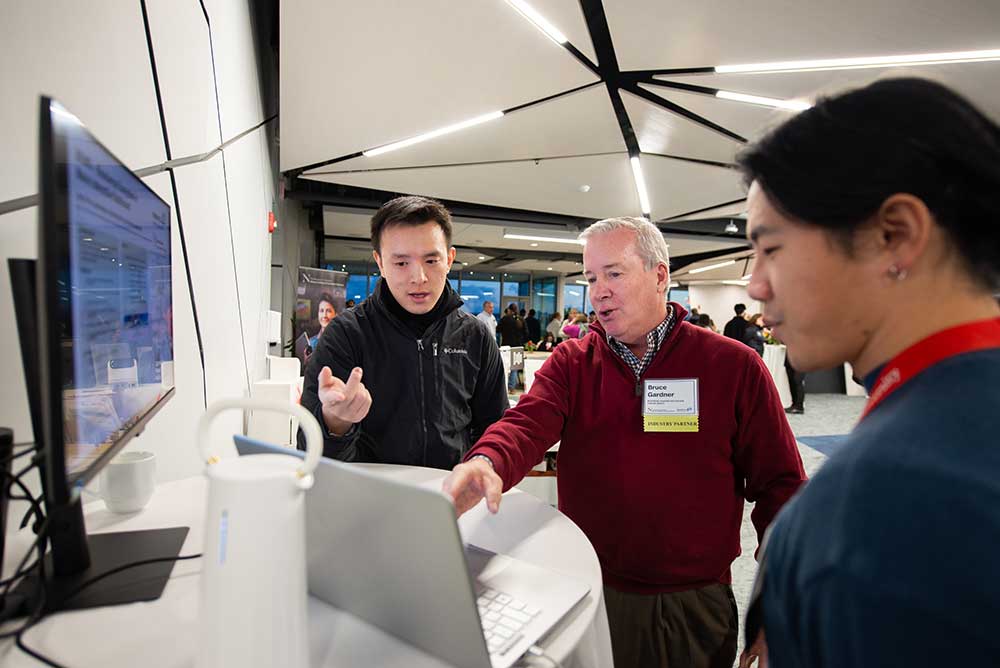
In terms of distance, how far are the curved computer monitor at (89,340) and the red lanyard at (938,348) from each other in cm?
83

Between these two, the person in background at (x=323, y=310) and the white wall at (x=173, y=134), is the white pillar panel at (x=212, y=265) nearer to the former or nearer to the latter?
the white wall at (x=173, y=134)

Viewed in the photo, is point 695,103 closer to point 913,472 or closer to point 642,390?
point 642,390

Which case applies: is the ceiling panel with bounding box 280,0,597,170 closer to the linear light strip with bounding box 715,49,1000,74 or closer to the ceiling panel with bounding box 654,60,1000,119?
the ceiling panel with bounding box 654,60,1000,119

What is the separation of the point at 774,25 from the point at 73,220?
3224 mm

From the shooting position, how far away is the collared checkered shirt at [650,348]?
1467mm

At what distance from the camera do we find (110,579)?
26.9 inches

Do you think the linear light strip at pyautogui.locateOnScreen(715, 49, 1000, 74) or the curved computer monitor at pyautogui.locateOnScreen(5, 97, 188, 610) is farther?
the linear light strip at pyautogui.locateOnScreen(715, 49, 1000, 74)

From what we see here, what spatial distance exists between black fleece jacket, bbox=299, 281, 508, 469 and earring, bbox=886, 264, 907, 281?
4.09 feet

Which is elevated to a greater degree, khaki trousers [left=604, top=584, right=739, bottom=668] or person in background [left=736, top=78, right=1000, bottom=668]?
person in background [left=736, top=78, right=1000, bottom=668]

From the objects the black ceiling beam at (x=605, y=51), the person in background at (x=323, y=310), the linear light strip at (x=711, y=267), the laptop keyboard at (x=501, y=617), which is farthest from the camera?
the linear light strip at (x=711, y=267)

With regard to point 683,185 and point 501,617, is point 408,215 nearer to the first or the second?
point 501,617

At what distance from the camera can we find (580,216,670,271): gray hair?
1.50 metres

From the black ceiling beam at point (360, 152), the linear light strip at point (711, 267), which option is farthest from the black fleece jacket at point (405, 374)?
the linear light strip at point (711, 267)

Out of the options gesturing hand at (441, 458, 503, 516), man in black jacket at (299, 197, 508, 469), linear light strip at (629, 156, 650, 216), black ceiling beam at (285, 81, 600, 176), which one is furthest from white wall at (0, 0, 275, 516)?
linear light strip at (629, 156, 650, 216)
